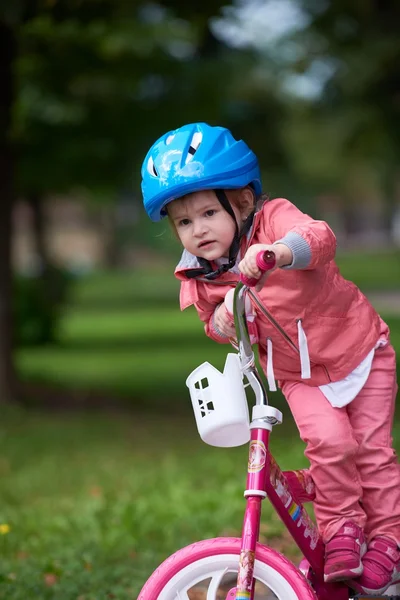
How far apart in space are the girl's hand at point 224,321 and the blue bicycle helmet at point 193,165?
1.16ft

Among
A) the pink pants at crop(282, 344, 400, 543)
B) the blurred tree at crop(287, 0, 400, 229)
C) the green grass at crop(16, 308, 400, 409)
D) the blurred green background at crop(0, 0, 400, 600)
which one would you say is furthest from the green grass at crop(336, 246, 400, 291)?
the pink pants at crop(282, 344, 400, 543)

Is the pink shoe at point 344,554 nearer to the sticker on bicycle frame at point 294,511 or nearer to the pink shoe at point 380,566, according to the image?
the pink shoe at point 380,566

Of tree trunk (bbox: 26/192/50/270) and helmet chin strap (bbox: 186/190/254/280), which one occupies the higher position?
tree trunk (bbox: 26/192/50/270)

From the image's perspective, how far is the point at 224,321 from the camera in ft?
10.4

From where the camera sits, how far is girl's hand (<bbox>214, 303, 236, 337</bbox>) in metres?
3.15

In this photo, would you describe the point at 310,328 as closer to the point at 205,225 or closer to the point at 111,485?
the point at 205,225

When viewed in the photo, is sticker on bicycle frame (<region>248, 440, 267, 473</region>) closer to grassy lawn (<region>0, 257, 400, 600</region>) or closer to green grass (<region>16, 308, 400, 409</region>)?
grassy lawn (<region>0, 257, 400, 600</region>)

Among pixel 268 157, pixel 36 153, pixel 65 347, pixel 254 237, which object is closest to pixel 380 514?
pixel 254 237

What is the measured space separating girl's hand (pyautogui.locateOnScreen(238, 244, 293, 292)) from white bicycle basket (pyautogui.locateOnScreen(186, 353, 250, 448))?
288mm

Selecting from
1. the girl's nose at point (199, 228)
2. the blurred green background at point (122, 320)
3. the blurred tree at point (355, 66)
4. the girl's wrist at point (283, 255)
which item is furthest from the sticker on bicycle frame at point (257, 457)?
the blurred tree at point (355, 66)

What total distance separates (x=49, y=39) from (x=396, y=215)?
57866mm

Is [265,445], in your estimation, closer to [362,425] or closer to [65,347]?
[362,425]

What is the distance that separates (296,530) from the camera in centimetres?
313

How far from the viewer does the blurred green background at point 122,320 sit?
5.61m
